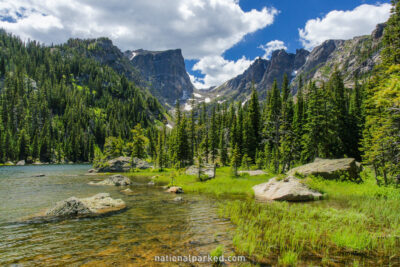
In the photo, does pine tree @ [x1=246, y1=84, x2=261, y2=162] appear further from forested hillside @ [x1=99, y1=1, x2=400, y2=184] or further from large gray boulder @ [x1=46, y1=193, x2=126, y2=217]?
large gray boulder @ [x1=46, y1=193, x2=126, y2=217]

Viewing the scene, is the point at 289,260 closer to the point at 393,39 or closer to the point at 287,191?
the point at 287,191

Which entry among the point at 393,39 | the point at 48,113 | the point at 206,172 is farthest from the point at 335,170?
the point at 48,113

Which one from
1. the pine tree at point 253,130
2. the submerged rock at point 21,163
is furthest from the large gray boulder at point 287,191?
the submerged rock at point 21,163

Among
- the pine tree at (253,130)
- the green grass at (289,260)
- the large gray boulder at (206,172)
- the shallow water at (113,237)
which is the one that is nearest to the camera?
the green grass at (289,260)

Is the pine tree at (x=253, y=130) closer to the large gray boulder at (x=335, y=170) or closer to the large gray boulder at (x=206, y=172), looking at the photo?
the large gray boulder at (x=206, y=172)

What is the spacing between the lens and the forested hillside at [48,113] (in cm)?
11456

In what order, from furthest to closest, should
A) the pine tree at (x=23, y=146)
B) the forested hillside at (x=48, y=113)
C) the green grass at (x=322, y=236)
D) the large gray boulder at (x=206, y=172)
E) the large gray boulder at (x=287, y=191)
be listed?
the forested hillside at (x=48, y=113)
the pine tree at (x=23, y=146)
the large gray boulder at (x=206, y=172)
the large gray boulder at (x=287, y=191)
the green grass at (x=322, y=236)

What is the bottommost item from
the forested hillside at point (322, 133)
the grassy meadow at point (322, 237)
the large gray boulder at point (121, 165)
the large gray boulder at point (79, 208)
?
the large gray boulder at point (121, 165)

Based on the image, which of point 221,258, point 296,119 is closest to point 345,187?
point 221,258

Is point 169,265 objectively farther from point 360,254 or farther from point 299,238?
point 360,254

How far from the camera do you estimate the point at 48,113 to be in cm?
13762

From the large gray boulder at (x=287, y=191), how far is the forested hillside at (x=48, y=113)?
117738 millimetres

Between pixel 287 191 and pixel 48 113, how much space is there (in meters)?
162

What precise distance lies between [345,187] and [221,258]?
20774 millimetres
